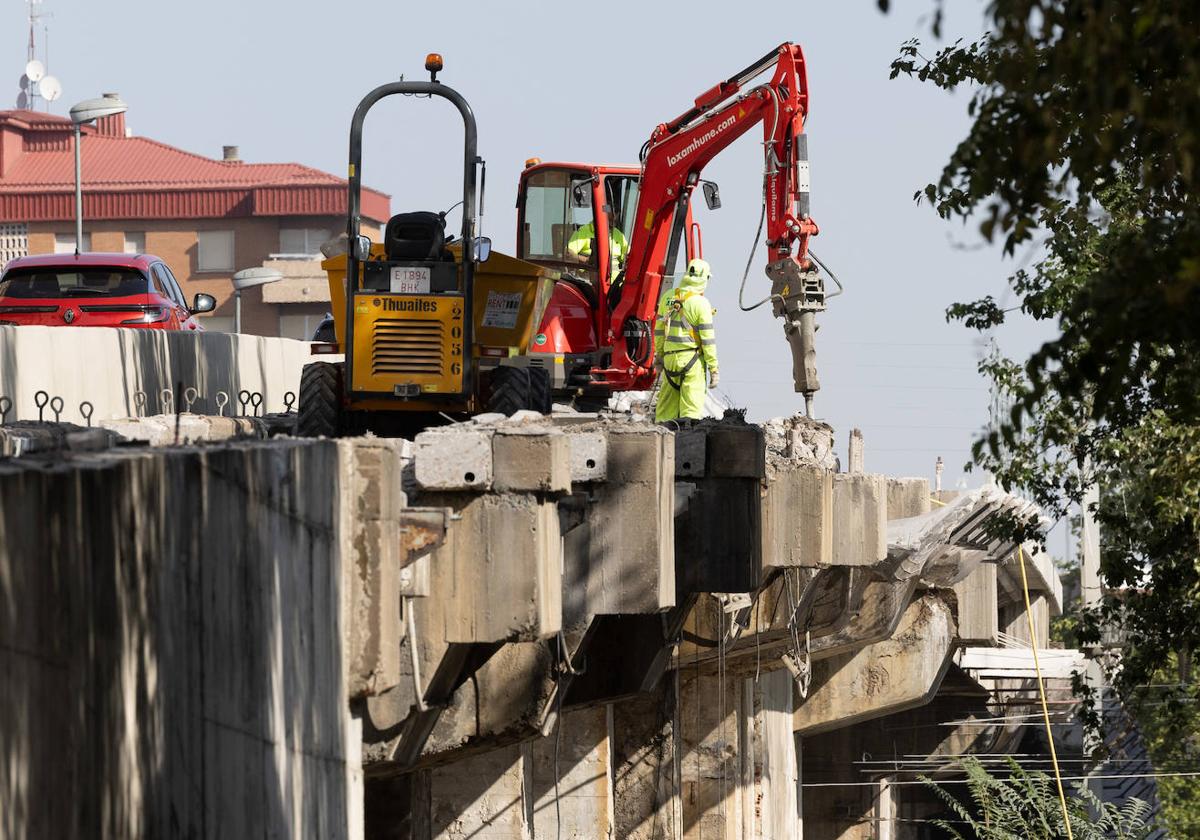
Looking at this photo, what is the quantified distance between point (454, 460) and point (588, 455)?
1933 millimetres

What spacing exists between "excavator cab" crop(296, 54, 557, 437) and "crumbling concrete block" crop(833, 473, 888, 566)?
10.3 feet

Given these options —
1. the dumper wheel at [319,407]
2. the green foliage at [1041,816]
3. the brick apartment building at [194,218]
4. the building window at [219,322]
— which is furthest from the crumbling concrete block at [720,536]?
the building window at [219,322]

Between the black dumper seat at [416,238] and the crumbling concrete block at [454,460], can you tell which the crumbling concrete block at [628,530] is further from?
the black dumper seat at [416,238]

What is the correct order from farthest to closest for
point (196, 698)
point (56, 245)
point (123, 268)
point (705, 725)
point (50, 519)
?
point (56, 245)
point (705, 725)
point (123, 268)
point (196, 698)
point (50, 519)

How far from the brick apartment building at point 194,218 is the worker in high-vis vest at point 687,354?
57757 millimetres

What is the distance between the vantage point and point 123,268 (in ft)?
79.7

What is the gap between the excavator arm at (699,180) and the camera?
2159cm

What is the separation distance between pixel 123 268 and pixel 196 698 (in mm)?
16549

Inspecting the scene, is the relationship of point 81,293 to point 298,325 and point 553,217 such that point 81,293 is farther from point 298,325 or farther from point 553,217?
point 298,325

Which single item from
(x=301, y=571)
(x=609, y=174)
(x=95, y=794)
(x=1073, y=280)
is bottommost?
(x=95, y=794)

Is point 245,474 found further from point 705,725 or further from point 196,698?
point 705,725

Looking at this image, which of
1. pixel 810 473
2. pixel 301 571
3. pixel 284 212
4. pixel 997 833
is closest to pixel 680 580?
pixel 810 473

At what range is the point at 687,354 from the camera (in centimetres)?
2006

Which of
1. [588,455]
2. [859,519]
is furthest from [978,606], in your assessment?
[588,455]
